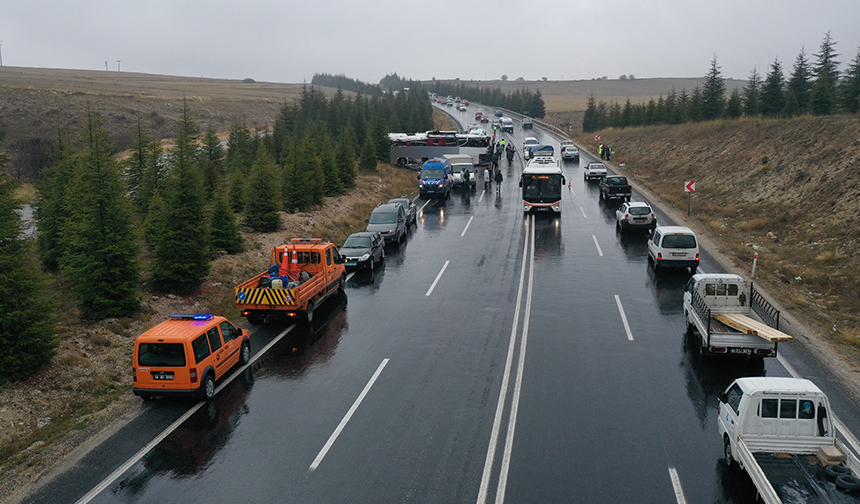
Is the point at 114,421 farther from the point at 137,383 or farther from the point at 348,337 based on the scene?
the point at 348,337

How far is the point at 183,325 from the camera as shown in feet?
45.3

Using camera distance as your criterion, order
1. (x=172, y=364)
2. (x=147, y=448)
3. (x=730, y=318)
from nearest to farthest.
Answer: (x=147, y=448) → (x=172, y=364) → (x=730, y=318)

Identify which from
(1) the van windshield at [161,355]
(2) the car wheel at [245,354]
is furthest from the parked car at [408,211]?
(1) the van windshield at [161,355]

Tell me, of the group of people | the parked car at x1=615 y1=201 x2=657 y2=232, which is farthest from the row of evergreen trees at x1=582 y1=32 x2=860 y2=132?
the parked car at x1=615 y1=201 x2=657 y2=232

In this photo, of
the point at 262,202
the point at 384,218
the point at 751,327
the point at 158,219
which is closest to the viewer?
the point at 751,327

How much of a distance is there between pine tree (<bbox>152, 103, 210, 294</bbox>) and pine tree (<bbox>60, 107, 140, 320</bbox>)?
2.21 metres

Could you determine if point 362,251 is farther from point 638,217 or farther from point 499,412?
point 638,217

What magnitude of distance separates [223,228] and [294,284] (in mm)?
7411

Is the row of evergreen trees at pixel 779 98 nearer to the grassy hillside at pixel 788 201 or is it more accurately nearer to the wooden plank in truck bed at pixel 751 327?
the grassy hillside at pixel 788 201

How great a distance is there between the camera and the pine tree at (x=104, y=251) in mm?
17281

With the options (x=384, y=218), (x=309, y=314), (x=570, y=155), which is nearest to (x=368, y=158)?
(x=384, y=218)

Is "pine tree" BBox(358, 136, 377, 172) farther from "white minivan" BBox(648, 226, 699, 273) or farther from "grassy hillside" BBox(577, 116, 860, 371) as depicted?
"white minivan" BBox(648, 226, 699, 273)

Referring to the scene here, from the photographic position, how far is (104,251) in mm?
17234

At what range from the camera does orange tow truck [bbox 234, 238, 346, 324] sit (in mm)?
17734
